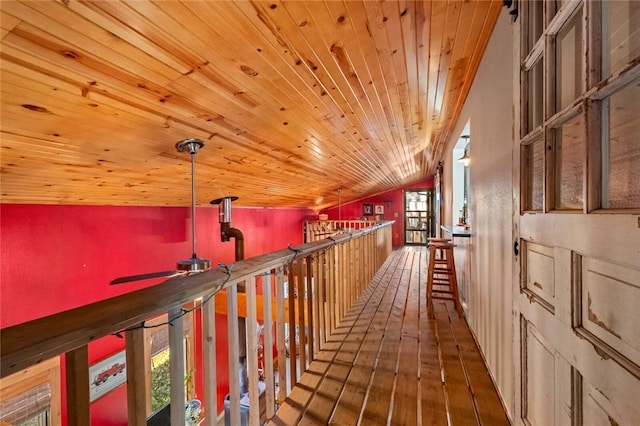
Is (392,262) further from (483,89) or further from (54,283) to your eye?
(54,283)

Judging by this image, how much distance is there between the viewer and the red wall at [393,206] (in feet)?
32.0

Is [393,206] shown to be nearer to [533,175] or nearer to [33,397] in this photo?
[533,175]

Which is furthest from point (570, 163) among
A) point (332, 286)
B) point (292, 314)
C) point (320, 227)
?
point (320, 227)

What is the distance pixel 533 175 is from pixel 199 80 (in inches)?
61.9

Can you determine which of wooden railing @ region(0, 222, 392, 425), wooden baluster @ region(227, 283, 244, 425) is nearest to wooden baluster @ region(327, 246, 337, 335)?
wooden railing @ region(0, 222, 392, 425)

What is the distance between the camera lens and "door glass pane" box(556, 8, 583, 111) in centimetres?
79

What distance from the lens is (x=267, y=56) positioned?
143 cm

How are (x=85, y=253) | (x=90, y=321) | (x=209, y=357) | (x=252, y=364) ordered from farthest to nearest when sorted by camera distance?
(x=85, y=253), (x=252, y=364), (x=209, y=357), (x=90, y=321)

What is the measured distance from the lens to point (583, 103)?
0.73 metres

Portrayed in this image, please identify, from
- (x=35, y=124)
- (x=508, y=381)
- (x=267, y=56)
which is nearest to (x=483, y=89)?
(x=267, y=56)

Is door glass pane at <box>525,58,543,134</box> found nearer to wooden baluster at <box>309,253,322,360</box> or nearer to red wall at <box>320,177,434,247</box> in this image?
wooden baluster at <box>309,253,322,360</box>

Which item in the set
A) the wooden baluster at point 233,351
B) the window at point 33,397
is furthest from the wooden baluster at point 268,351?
the window at point 33,397

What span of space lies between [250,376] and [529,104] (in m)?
1.60

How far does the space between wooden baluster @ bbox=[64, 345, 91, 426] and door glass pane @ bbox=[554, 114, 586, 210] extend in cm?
126
